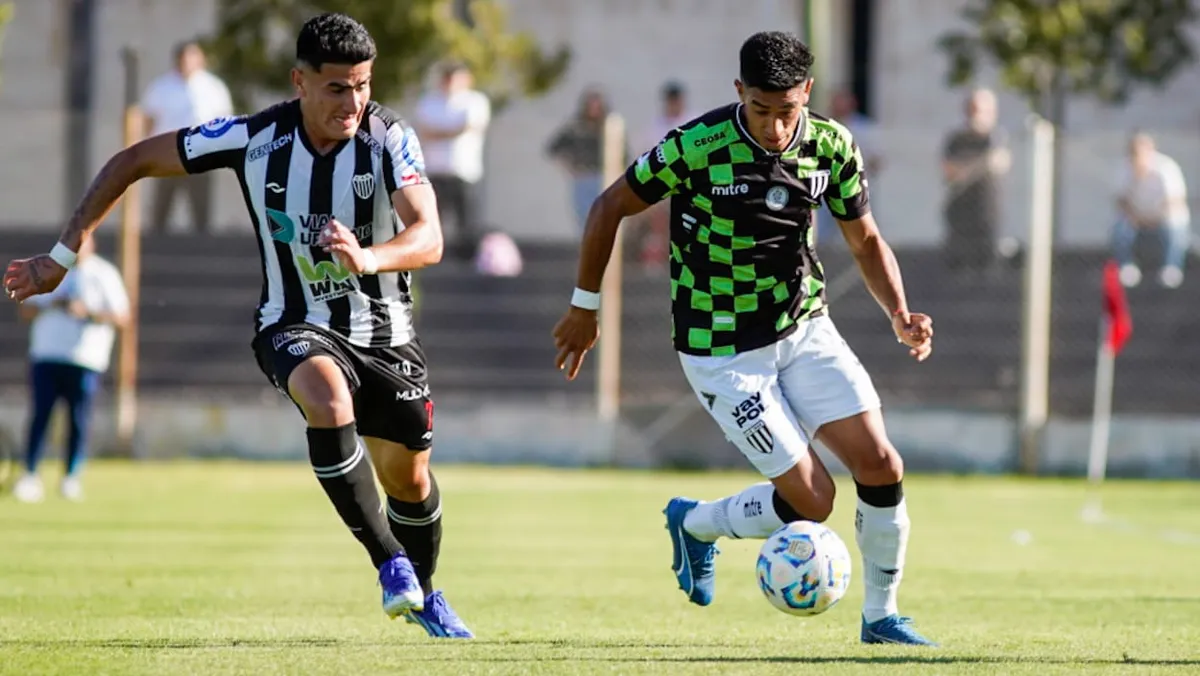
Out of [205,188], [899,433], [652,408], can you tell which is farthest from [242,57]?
[899,433]

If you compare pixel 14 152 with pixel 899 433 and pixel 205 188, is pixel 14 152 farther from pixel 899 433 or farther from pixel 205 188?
pixel 899 433

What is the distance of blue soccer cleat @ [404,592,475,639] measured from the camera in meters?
7.98

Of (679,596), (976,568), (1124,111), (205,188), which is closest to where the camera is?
(679,596)

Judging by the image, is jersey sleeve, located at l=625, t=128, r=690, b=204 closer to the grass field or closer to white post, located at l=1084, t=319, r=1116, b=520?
the grass field

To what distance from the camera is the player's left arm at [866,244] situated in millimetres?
8047

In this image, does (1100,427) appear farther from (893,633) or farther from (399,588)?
(399,588)

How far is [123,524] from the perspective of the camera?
14062 millimetres

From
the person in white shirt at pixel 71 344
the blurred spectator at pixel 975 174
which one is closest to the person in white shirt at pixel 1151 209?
the blurred spectator at pixel 975 174

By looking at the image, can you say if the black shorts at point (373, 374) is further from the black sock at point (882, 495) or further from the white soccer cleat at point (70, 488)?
the white soccer cleat at point (70, 488)

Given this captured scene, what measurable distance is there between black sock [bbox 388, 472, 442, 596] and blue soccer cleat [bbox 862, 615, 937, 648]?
177 centimetres

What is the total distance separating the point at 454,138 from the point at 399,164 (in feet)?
43.7

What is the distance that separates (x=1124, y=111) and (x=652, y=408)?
983 centimetres

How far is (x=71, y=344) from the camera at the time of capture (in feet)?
55.2

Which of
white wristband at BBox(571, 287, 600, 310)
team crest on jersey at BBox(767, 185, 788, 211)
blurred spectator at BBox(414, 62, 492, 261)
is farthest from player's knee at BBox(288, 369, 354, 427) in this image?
blurred spectator at BBox(414, 62, 492, 261)
